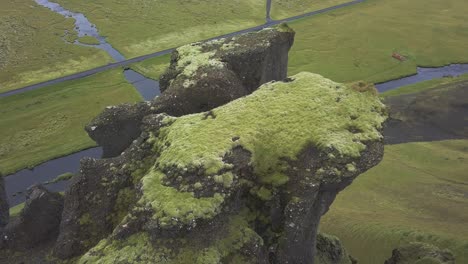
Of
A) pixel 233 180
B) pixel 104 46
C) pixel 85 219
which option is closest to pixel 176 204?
pixel 233 180

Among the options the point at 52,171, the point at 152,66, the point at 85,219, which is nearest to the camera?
the point at 85,219

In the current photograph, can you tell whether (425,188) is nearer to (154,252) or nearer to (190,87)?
(190,87)

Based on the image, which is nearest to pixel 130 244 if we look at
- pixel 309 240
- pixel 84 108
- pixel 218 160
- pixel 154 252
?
pixel 154 252

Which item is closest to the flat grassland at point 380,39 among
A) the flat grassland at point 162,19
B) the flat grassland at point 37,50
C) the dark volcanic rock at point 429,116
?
the dark volcanic rock at point 429,116

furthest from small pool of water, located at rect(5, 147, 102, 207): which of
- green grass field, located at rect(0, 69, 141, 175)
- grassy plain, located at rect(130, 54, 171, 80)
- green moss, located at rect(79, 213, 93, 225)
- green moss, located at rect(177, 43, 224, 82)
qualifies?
green moss, located at rect(79, 213, 93, 225)

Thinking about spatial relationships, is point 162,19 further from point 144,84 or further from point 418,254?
point 418,254

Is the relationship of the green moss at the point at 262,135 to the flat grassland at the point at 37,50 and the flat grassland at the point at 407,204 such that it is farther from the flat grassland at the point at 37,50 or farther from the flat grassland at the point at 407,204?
the flat grassland at the point at 37,50
